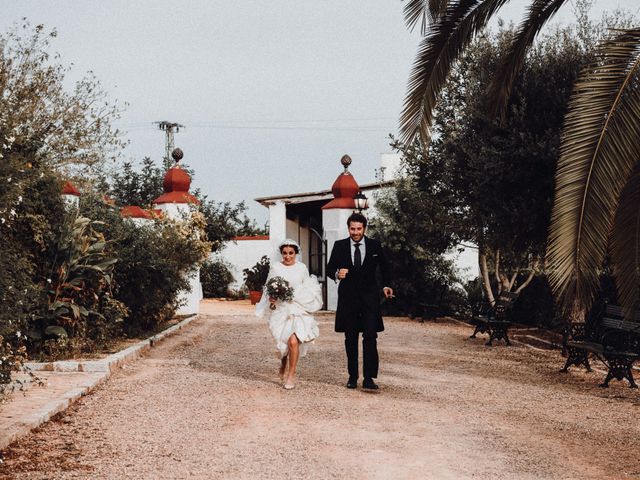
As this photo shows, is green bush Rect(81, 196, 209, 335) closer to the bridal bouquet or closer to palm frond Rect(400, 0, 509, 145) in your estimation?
the bridal bouquet

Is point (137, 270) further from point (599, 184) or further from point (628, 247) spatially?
point (599, 184)

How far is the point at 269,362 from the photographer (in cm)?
1177

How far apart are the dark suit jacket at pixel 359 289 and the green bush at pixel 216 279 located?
26277mm

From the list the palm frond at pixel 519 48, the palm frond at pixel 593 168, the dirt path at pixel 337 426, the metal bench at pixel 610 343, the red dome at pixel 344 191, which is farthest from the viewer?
the red dome at pixel 344 191

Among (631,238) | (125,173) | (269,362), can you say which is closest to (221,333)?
(269,362)

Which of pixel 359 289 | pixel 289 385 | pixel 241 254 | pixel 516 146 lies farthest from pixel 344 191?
pixel 289 385

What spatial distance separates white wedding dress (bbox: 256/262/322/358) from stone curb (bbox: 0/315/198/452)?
2148 millimetres

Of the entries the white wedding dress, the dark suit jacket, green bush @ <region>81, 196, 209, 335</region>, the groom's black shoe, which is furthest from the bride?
green bush @ <region>81, 196, 209, 335</region>

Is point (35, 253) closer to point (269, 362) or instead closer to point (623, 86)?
point (269, 362)

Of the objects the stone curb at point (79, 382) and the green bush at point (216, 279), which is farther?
the green bush at point (216, 279)

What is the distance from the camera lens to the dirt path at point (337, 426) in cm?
546

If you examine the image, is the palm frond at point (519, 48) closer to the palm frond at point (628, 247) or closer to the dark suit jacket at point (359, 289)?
the palm frond at point (628, 247)

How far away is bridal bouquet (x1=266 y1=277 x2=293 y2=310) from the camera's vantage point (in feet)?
30.2

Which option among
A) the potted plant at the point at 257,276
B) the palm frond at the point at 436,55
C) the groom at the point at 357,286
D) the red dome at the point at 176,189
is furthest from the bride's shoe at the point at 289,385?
the potted plant at the point at 257,276
